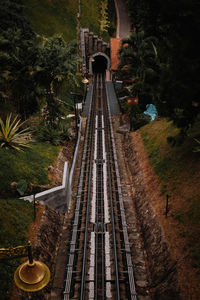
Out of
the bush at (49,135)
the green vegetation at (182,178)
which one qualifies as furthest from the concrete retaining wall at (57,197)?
the green vegetation at (182,178)

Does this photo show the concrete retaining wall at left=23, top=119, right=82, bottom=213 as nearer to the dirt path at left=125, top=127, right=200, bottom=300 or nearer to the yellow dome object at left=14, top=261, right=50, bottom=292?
→ the dirt path at left=125, top=127, right=200, bottom=300

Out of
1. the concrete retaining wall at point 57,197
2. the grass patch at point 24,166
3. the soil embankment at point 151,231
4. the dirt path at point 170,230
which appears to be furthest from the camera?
the concrete retaining wall at point 57,197

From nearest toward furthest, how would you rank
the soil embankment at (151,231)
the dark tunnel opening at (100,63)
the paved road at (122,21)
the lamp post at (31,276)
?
the lamp post at (31,276) < the soil embankment at (151,231) < the dark tunnel opening at (100,63) < the paved road at (122,21)

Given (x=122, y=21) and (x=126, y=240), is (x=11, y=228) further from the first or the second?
(x=122, y=21)

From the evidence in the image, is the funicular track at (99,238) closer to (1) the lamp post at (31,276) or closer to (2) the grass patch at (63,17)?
(1) the lamp post at (31,276)

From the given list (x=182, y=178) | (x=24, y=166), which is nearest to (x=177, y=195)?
(x=182, y=178)

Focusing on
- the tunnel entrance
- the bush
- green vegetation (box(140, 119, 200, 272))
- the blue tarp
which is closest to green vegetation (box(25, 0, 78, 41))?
the tunnel entrance

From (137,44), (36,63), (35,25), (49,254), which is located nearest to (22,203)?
(49,254)
